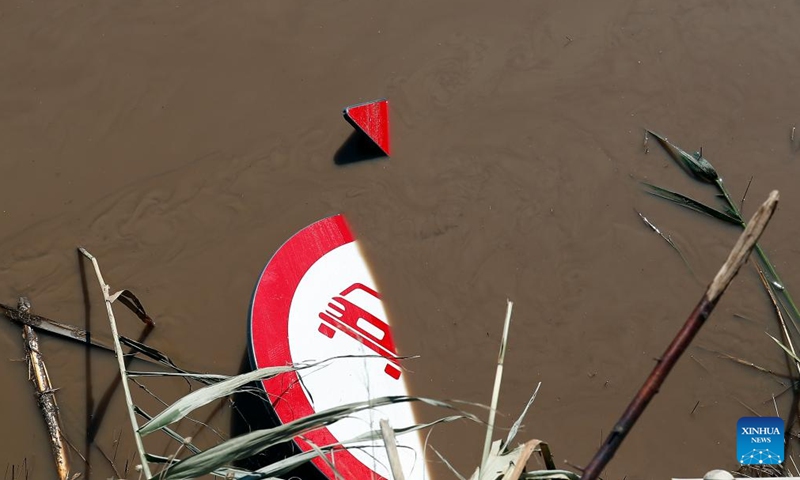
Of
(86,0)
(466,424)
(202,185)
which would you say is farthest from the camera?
(86,0)

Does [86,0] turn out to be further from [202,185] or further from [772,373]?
[772,373]

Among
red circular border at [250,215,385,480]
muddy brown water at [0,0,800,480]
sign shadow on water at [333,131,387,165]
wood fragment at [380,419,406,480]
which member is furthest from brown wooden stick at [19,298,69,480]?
wood fragment at [380,419,406,480]

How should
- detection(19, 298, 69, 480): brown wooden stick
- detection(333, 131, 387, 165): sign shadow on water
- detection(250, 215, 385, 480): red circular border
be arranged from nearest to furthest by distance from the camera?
detection(250, 215, 385, 480): red circular border → detection(19, 298, 69, 480): brown wooden stick → detection(333, 131, 387, 165): sign shadow on water

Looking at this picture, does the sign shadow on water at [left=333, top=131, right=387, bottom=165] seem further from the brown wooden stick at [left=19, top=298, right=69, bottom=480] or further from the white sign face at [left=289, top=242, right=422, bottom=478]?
the brown wooden stick at [left=19, top=298, right=69, bottom=480]

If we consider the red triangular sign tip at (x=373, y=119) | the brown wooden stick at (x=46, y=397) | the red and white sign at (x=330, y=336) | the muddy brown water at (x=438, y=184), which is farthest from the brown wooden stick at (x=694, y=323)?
the brown wooden stick at (x=46, y=397)

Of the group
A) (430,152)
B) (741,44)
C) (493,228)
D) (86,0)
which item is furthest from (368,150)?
(741,44)

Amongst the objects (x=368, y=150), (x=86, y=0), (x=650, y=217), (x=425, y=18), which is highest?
(x=86, y=0)
